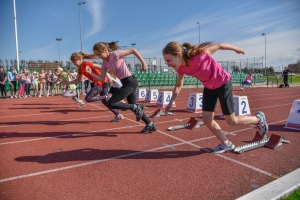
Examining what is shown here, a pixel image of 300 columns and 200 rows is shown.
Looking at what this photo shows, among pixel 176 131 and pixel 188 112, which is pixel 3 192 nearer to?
pixel 176 131

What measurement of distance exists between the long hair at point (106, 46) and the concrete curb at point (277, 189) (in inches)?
150

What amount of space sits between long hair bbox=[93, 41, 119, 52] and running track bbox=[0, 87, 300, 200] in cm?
200

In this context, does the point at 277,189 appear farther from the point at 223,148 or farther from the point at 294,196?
the point at 223,148

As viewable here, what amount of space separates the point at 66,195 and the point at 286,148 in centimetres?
376

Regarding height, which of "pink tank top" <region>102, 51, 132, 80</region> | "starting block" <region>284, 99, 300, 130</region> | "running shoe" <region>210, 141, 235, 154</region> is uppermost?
"pink tank top" <region>102, 51, 132, 80</region>

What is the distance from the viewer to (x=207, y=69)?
10.6 ft

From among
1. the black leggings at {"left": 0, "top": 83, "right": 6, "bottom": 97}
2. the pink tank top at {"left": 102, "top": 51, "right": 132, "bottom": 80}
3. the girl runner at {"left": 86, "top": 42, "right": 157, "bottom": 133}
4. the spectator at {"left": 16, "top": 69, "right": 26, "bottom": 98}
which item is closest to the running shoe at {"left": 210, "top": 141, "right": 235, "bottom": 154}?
the girl runner at {"left": 86, "top": 42, "right": 157, "bottom": 133}

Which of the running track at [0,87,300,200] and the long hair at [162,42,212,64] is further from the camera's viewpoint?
the long hair at [162,42,212,64]

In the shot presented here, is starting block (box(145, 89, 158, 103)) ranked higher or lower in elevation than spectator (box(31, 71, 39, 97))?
lower

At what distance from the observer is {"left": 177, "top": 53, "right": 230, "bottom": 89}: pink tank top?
10.4ft

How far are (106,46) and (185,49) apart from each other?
7.47 ft

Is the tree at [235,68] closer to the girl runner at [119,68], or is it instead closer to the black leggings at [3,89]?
the black leggings at [3,89]

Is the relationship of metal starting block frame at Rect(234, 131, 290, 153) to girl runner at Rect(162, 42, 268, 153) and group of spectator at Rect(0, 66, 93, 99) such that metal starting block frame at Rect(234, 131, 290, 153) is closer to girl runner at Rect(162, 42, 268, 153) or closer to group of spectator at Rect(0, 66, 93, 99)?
girl runner at Rect(162, 42, 268, 153)

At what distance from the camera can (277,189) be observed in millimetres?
2463
